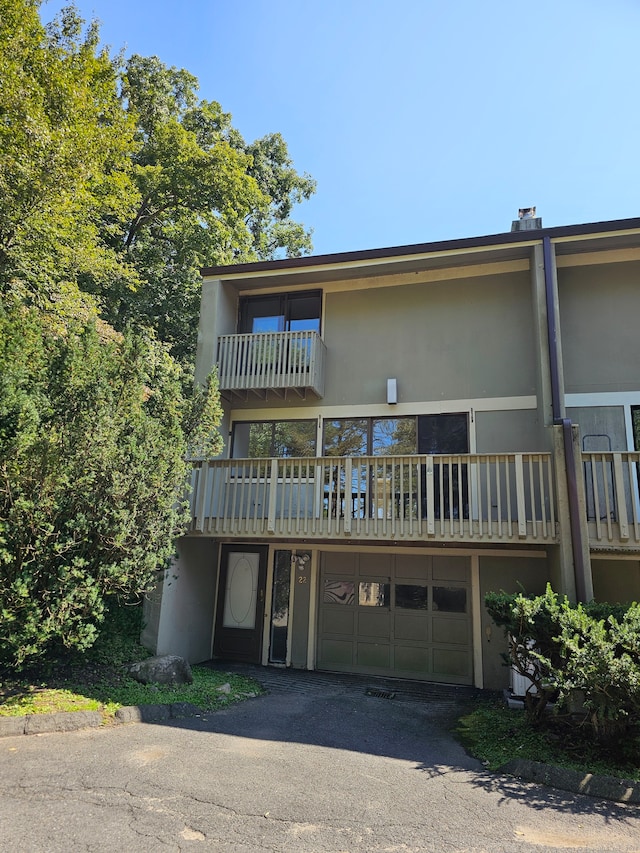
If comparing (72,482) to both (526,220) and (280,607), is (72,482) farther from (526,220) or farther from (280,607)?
(526,220)

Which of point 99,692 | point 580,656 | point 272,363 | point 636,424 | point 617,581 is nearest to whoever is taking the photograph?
point 580,656

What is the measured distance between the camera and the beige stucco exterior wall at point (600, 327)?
945 centimetres

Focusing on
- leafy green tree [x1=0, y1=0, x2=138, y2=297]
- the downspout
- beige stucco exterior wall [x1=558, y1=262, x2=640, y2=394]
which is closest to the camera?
the downspout

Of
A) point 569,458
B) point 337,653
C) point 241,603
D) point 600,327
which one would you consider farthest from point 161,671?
point 600,327

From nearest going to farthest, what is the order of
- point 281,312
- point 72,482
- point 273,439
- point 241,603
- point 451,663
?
point 72,482 → point 451,663 → point 241,603 → point 273,439 → point 281,312

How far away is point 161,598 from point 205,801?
5.24m

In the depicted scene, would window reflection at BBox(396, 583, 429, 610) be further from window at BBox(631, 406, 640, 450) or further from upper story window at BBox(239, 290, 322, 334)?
upper story window at BBox(239, 290, 322, 334)

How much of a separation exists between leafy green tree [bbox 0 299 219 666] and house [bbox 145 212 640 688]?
7.81 ft

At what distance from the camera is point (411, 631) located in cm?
998

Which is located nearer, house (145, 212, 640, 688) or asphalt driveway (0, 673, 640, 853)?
asphalt driveway (0, 673, 640, 853)

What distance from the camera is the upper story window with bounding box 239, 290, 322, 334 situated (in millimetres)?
11641

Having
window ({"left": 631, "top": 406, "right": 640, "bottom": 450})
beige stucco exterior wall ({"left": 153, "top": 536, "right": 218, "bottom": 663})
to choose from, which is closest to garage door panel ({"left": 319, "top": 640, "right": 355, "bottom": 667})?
beige stucco exterior wall ({"left": 153, "top": 536, "right": 218, "bottom": 663})

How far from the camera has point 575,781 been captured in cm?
475

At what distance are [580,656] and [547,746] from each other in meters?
1.24
